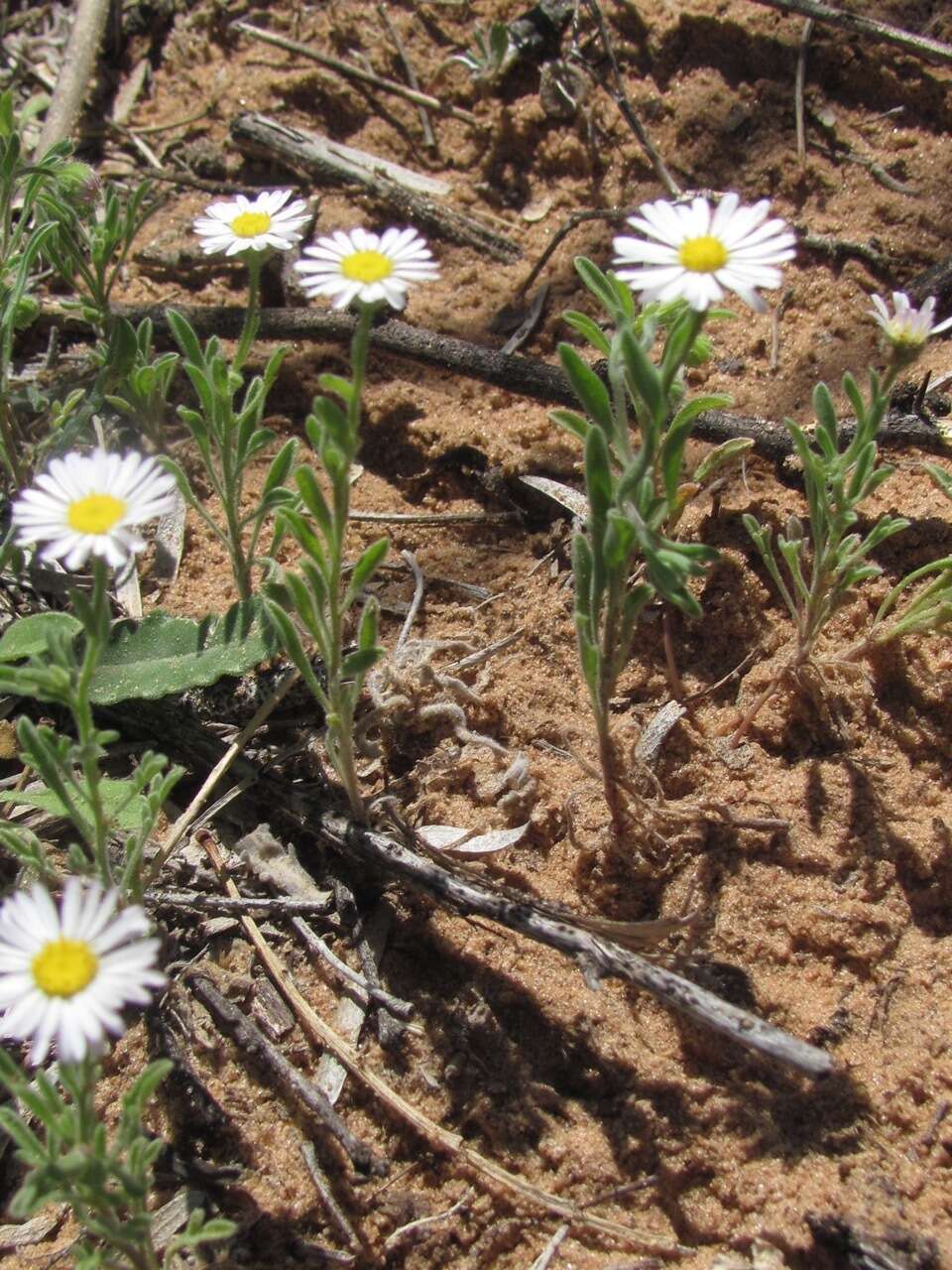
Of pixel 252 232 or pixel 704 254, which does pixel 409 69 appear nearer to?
pixel 252 232

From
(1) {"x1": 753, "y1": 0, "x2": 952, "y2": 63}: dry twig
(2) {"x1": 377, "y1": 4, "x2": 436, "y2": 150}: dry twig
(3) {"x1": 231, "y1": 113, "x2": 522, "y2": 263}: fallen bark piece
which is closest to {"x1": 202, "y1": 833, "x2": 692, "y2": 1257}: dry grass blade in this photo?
(3) {"x1": 231, "y1": 113, "x2": 522, "y2": 263}: fallen bark piece

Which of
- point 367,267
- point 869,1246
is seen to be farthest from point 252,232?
point 869,1246

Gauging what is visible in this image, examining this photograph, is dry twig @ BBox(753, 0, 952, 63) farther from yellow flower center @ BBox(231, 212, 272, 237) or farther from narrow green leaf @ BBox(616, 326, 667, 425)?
narrow green leaf @ BBox(616, 326, 667, 425)

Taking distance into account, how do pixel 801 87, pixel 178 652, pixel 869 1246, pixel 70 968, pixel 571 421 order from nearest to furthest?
pixel 70 968 < pixel 869 1246 < pixel 571 421 < pixel 178 652 < pixel 801 87

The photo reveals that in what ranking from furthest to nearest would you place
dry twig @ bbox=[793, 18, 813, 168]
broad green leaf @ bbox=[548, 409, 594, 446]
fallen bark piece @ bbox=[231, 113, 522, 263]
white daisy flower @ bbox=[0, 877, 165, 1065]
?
fallen bark piece @ bbox=[231, 113, 522, 263]
dry twig @ bbox=[793, 18, 813, 168]
broad green leaf @ bbox=[548, 409, 594, 446]
white daisy flower @ bbox=[0, 877, 165, 1065]

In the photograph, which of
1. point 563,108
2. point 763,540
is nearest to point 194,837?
point 763,540

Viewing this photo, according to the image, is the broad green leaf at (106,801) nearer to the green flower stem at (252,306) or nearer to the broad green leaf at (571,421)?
the green flower stem at (252,306)

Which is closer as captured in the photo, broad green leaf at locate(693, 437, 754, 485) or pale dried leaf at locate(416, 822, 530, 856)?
pale dried leaf at locate(416, 822, 530, 856)
